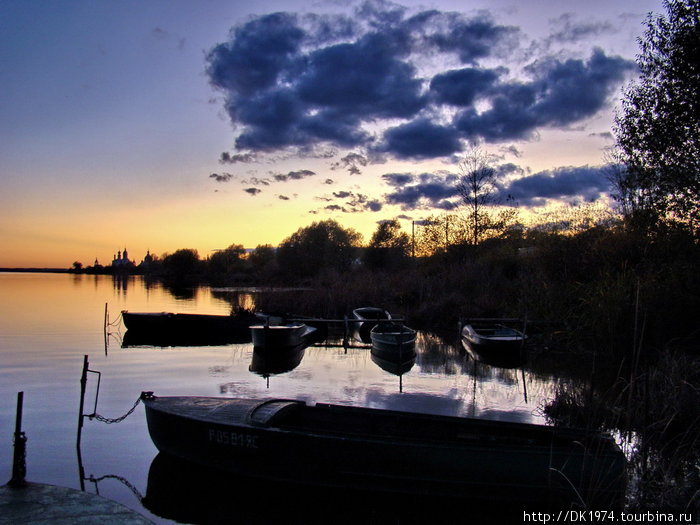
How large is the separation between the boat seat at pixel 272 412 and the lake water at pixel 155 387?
184cm

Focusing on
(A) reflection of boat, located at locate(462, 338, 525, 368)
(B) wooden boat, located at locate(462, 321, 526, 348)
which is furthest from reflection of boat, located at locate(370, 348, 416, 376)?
(A) reflection of boat, located at locate(462, 338, 525, 368)

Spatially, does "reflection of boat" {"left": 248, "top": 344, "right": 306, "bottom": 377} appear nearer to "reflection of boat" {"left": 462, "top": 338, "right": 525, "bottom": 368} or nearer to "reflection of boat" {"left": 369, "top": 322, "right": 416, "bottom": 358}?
"reflection of boat" {"left": 369, "top": 322, "right": 416, "bottom": 358}

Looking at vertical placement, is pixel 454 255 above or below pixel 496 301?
above

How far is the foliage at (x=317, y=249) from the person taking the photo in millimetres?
79188

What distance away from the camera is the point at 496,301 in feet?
109

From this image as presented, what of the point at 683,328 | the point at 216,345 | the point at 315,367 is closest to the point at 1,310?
the point at 216,345

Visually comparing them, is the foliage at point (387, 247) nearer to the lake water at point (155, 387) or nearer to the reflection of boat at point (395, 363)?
the lake water at point (155, 387)

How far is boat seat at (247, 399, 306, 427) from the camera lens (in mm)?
8797

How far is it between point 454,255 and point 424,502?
38.3 m

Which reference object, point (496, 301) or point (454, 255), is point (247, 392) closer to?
point (496, 301)

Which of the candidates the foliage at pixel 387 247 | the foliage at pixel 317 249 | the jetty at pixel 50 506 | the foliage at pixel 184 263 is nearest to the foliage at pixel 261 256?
the foliage at pixel 184 263

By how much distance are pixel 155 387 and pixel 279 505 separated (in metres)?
10.2

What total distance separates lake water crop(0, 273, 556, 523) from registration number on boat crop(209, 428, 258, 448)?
117 cm

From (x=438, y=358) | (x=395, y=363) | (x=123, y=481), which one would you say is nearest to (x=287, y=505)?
(x=123, y=481)
